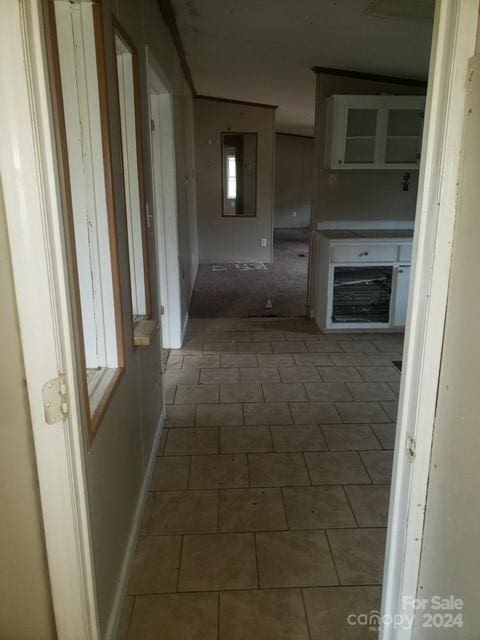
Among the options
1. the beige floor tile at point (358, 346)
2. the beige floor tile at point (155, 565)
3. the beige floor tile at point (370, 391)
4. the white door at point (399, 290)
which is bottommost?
the beige floor tile at point (155, 565)

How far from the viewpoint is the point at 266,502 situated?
2.34m

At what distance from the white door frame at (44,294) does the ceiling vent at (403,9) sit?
234 centimetres

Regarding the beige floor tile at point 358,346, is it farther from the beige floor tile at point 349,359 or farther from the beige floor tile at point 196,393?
the beige floor tile at point 196,393

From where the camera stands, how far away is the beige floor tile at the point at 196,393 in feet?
11.0

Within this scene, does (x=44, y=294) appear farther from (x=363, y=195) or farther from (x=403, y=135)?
(x=363, y=195)

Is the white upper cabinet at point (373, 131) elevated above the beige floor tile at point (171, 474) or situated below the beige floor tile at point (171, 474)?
above

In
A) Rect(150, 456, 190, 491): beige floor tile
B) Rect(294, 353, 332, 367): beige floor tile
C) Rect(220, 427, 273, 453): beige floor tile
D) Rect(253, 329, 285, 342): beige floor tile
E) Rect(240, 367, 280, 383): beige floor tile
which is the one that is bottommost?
Rect(150, 456, 190, 491): beige floor tile

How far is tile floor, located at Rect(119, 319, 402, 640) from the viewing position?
5.80 ft

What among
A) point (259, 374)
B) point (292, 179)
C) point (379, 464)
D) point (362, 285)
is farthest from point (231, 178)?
point (379, 464)

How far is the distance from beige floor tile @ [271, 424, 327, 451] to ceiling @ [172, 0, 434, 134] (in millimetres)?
2355

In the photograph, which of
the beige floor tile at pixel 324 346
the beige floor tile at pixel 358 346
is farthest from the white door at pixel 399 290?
the beige floor tile at pixel 324 346

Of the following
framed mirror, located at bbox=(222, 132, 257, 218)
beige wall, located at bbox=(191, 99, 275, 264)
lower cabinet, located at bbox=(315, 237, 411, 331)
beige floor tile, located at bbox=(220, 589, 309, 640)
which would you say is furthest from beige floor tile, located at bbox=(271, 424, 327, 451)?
framed mirror, located at bbox=(222, 132, 257, 218)

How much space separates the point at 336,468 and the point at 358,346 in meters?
→ 1.91

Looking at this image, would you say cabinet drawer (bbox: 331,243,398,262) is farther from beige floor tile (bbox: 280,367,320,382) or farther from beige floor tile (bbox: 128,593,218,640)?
beige floor tile (bbox: 128,593,218,640)
